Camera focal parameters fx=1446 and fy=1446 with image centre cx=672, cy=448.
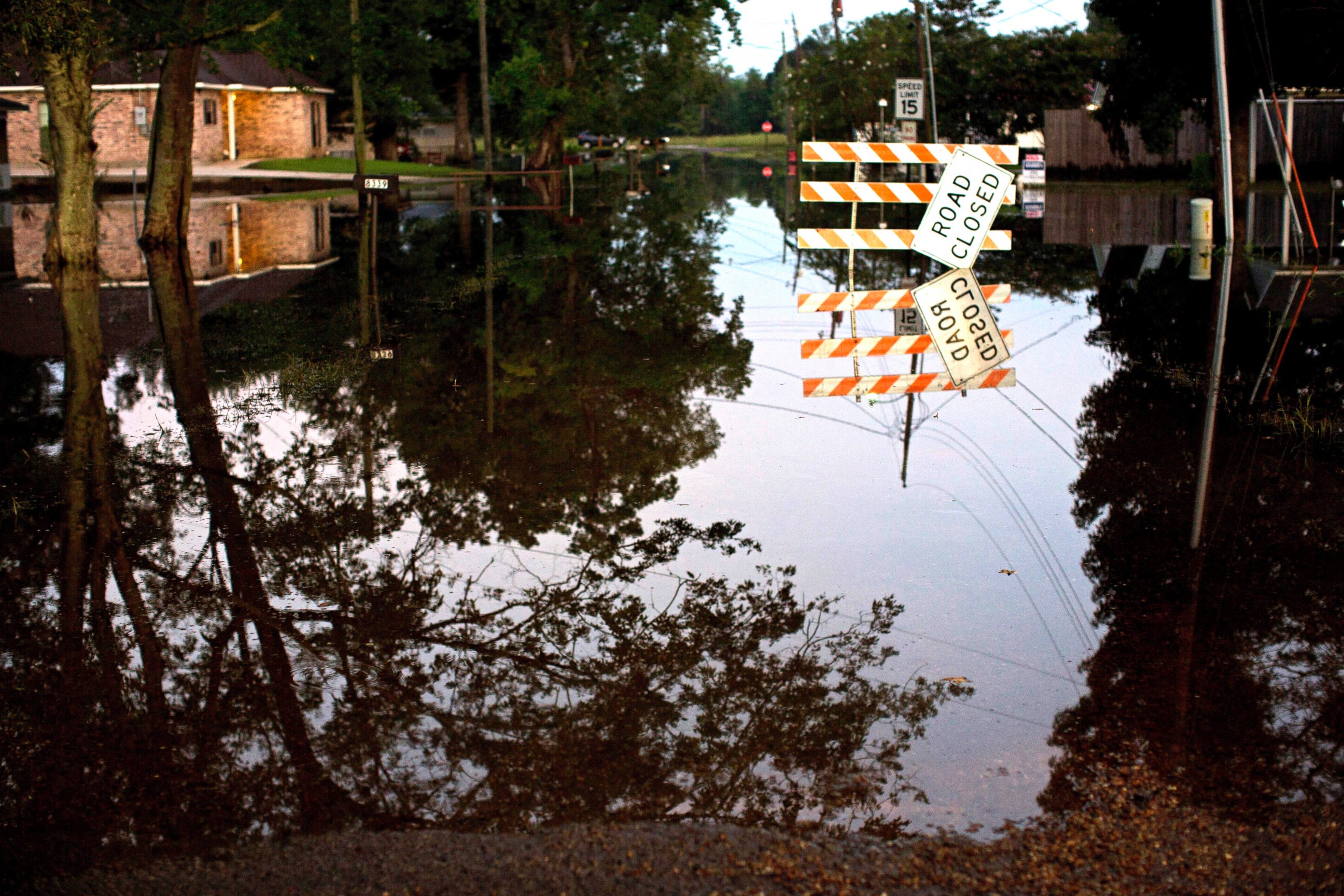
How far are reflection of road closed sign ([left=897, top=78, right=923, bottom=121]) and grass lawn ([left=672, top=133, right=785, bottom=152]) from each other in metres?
65.3

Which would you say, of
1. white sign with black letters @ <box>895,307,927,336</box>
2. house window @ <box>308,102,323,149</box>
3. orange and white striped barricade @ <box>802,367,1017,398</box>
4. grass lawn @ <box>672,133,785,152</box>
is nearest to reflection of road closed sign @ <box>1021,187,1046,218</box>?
white sign with black letters @ <box>895,307,927,336</box>

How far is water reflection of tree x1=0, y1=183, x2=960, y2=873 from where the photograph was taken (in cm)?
447

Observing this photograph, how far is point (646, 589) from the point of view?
6.54m

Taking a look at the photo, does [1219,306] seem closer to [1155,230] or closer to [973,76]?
[1155,230]

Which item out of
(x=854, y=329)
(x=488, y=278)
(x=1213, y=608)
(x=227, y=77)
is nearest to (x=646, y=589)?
(x=1213, y=608)

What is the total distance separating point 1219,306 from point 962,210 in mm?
3176

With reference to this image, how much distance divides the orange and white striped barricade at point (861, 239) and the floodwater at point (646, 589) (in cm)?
332

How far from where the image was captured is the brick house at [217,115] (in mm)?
56281

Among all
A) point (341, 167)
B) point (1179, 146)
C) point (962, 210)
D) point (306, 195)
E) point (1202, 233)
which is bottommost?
point (1202, 233)

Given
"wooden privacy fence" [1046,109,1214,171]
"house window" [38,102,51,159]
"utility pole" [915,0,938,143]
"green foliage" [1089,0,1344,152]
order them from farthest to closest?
"house window" [38,102,51,159], "wooden privacy fence" [1046,109,1214,171], "utility pole" [915,0,938,143], "green foliage" [1089,0,1344,152]

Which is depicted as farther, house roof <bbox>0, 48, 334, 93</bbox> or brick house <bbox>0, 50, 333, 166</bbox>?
brick house <bbox>0, 50, 333, 166</bbox>

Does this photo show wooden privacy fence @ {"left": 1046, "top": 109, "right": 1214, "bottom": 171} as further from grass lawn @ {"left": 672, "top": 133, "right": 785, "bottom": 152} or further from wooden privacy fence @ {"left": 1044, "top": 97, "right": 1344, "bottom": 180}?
grass lawn @ {"left": 672, "top": 133, "right": 785, "bottom": 152}

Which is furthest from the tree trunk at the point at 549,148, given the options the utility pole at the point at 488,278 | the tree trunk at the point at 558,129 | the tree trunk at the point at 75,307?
the tree trunk at the point at 75,307

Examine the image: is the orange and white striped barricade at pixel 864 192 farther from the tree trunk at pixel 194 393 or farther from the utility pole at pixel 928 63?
the utility pole at pixel 928 63
